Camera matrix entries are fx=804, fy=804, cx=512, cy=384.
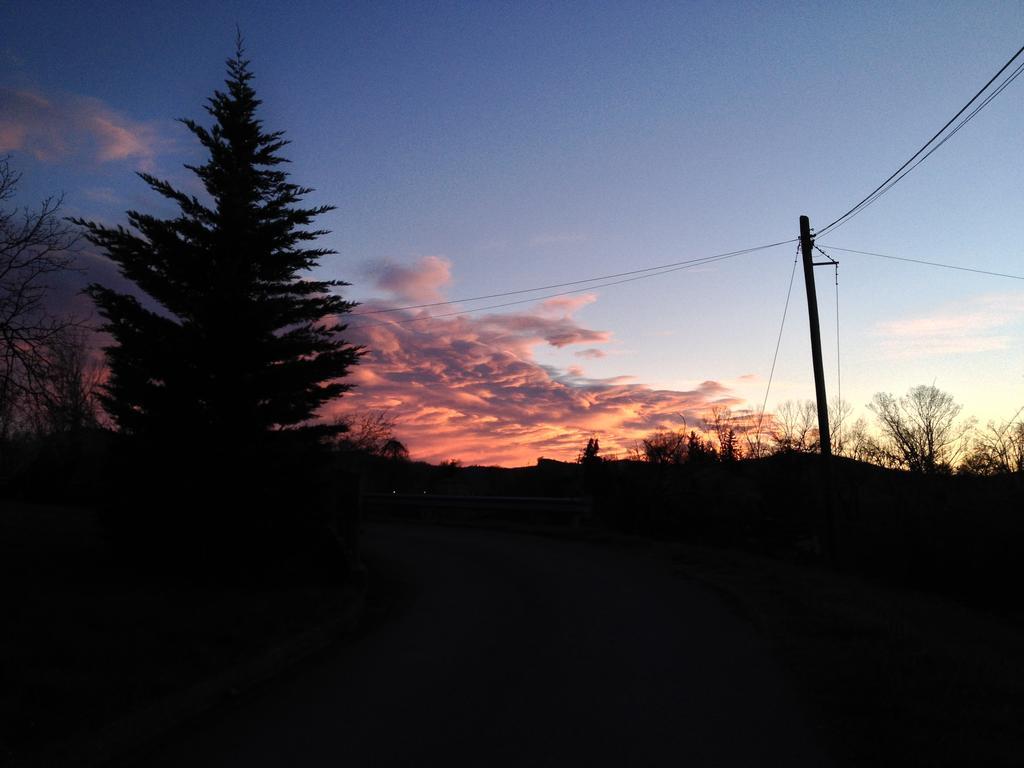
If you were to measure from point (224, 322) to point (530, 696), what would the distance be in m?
9.27

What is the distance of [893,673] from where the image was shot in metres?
7.33

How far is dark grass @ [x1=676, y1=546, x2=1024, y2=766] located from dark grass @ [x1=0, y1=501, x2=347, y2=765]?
524cm

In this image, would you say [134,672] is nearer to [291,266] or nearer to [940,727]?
[940,727]

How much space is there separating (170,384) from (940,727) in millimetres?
11896

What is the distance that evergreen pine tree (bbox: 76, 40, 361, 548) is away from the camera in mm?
13250

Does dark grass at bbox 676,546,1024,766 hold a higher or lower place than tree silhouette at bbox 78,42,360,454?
lower

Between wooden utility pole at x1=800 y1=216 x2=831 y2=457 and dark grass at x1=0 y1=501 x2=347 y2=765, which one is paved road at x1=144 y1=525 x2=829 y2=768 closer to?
dark grass at x1=0 y1=501 x2=347 y2=765

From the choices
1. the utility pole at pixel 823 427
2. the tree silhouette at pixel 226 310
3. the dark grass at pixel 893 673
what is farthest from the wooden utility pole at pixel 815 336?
the tree silhouette at pixel 226 310

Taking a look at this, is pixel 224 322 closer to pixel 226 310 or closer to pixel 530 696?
pixel 226 310

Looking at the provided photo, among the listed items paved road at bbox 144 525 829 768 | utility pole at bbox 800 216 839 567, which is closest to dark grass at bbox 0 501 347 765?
paved road at bbox 144 525 829 768

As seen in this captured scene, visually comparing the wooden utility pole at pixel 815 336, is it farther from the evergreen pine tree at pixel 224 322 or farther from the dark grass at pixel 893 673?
the evergreen pine tree at pixel 224 322

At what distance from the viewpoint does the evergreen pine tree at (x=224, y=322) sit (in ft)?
43.5

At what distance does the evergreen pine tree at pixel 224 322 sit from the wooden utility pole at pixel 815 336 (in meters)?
10.3

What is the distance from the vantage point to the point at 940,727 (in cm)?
575
